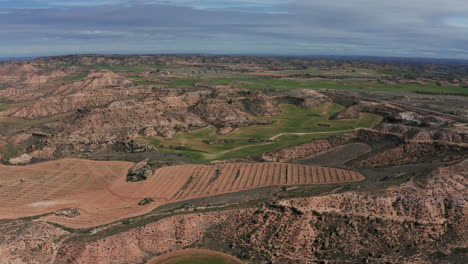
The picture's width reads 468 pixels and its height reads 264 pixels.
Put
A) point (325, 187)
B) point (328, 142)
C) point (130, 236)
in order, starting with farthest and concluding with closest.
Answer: point (328, 142) → point (325, 187) → point (130, 236)

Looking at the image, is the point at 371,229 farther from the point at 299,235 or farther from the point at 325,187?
the point at 325,187

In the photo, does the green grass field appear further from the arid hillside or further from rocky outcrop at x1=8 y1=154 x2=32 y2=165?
rocky outcrop at x1=8 y1=154 x2=32 y2=165

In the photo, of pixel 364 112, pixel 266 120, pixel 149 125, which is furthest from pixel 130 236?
pixel 364 112

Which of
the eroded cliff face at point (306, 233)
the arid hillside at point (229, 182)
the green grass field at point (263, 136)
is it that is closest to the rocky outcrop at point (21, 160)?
the arid hillside at point (229, 182)

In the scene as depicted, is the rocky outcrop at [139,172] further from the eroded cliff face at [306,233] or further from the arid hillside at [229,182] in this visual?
the eroded cliff face at [306,233]

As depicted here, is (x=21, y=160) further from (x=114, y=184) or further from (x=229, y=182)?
(x=229, y=182)

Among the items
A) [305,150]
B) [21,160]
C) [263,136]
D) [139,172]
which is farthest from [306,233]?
[21,160]

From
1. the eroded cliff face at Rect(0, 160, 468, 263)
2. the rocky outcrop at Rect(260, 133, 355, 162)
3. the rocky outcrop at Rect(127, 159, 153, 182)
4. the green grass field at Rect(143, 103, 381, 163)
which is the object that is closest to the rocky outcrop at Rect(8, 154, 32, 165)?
the rocky outcrop at Rect(127, 159, 153, 182)
